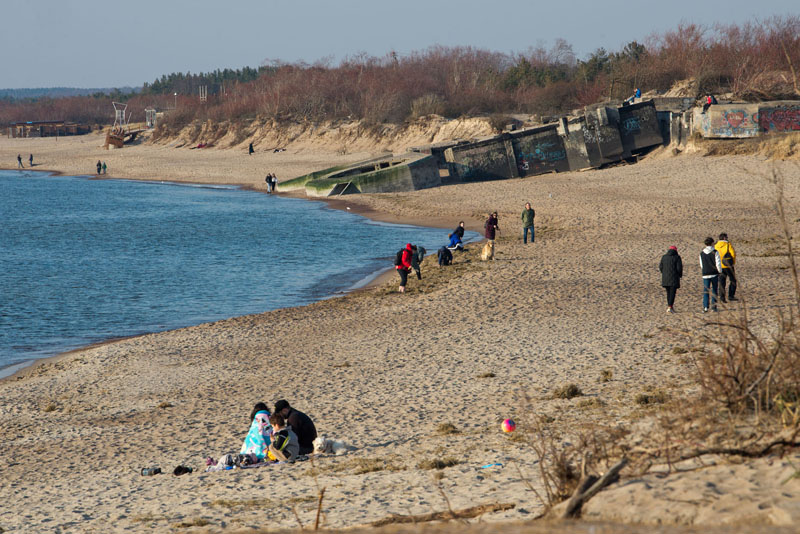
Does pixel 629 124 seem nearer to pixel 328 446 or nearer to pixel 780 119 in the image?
pixel 780 119

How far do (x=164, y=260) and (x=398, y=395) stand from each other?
19.5 m

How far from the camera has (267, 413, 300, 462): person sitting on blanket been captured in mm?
9234

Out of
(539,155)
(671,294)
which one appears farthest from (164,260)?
(539,155)

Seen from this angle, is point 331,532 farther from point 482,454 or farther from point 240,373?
point 240,373

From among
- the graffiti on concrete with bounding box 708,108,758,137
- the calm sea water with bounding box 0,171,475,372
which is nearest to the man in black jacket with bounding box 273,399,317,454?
the calm sea water with bounding box 0,171,475,372

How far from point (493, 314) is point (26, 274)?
17804 mm

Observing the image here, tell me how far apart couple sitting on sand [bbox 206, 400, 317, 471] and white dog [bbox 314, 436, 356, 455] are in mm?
198

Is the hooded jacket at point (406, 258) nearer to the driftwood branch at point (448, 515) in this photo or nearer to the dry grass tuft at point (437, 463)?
the dry grass tuft at point (437, 463)

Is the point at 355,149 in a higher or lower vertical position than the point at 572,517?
higher

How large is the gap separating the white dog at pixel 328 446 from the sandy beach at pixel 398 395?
0.15 meters

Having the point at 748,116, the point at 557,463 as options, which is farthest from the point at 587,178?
the point at 557,463

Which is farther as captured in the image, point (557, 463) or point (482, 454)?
point (482, 454)

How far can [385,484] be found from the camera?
803 cm

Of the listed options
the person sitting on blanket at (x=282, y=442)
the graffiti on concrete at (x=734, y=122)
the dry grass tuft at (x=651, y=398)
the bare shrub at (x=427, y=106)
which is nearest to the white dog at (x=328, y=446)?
the person sitting on blanket at (x=282, y=442)
